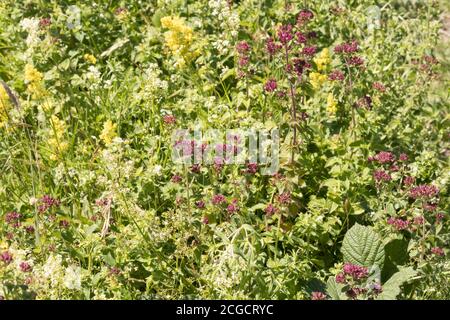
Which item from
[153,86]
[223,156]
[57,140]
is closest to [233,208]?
[223,156]

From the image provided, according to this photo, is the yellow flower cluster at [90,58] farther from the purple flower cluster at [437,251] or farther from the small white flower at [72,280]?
the purple flower cluster at [437,251]

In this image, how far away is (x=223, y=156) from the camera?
168 inches

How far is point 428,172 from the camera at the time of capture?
4.58 meters

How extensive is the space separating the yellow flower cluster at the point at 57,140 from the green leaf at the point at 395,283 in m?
1.93

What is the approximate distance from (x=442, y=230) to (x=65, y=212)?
195 centimetres

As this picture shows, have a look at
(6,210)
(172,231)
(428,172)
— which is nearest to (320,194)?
(428,172)

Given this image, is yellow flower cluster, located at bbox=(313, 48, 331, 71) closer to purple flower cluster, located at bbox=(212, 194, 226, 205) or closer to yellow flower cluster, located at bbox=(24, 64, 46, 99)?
purple flower cluster, located at bbox=(212, 194, 226, 205)

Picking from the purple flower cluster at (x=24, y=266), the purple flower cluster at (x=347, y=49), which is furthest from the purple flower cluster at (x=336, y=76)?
the purple flower cluster at (x=24, y=266)

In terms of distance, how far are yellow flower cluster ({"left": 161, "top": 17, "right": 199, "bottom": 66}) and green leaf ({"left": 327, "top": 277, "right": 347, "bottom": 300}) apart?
1.75 m

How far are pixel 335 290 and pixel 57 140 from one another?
1.79 metres

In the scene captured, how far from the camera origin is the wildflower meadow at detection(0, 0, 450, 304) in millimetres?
3938

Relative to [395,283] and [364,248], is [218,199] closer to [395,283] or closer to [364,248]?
[364,248]

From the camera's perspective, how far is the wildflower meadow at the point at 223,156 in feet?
12.9
